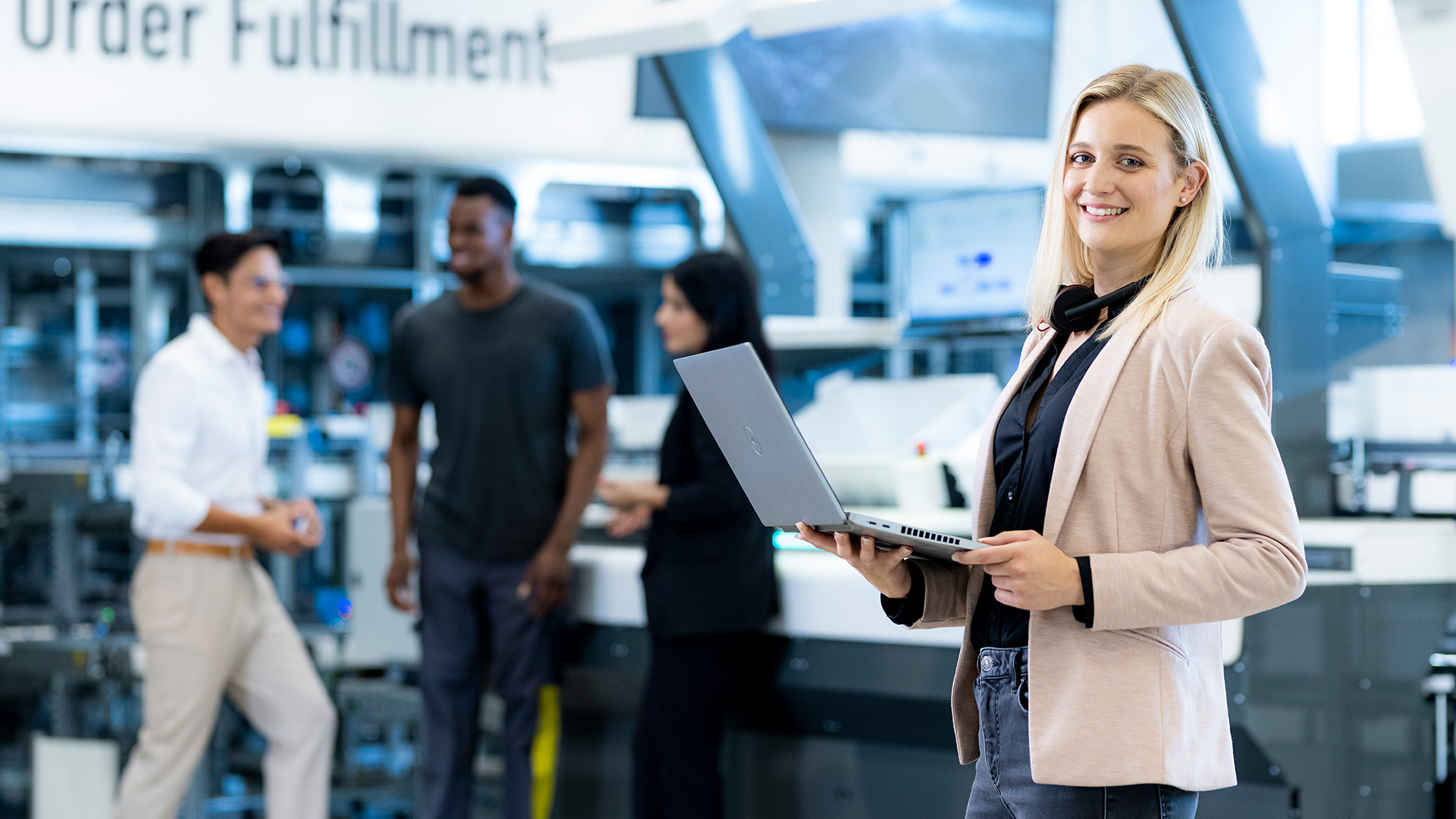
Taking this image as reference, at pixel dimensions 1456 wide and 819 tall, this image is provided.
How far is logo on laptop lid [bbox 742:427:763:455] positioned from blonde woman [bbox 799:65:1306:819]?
105 mm

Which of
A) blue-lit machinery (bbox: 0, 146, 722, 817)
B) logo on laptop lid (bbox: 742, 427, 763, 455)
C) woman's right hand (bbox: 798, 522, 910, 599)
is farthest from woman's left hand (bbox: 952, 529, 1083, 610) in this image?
blue-lit machinery (bbox: 0, 146, 722, 817)

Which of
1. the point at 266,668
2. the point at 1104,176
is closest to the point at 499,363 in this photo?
the point at 266,668

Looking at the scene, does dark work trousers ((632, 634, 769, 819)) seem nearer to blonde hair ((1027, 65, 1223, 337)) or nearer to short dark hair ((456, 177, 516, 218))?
short dark hair ((456, 177, 516, 218))

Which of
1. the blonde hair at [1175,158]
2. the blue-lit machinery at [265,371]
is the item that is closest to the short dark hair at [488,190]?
the blue-lit machinery at [265,371]

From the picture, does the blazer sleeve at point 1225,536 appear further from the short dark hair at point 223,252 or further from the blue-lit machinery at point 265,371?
the blue-lit machinery at point 265,371

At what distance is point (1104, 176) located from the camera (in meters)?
1.20

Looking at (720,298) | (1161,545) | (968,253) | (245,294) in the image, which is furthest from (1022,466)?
(968,253)

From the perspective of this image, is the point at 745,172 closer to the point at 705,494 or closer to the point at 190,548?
the point at 705,494

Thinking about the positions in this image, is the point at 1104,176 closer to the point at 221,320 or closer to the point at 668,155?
the point at 221,320

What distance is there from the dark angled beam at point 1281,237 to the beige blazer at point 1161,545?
61.9 inches

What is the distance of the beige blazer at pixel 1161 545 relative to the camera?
1.11m

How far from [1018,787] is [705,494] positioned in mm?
1195

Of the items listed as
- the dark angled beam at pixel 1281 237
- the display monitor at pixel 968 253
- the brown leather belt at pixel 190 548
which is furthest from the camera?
the display monitor at pixel 968 253

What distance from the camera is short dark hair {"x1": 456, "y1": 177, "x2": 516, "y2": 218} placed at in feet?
9.33
